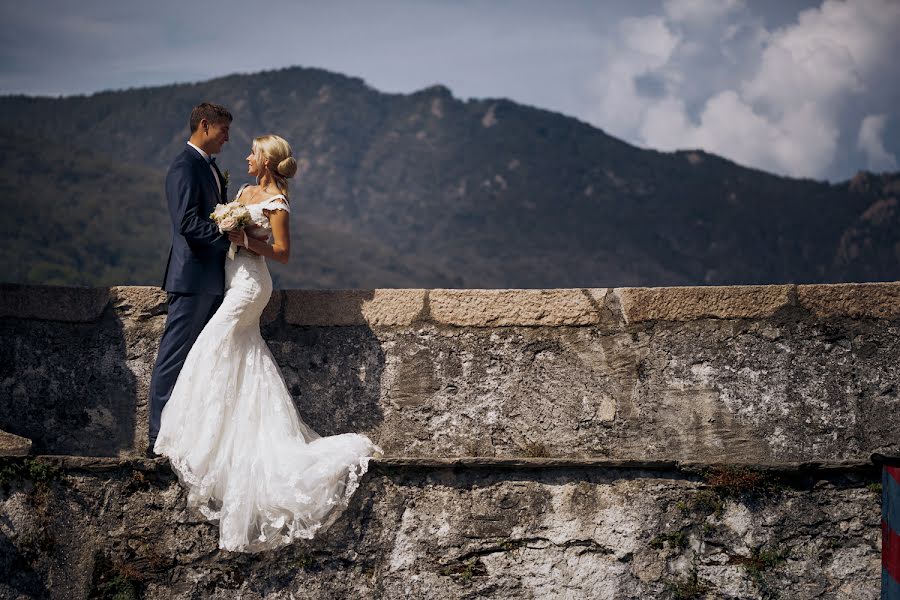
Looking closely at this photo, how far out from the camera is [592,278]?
6731cm

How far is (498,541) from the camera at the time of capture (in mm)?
3914

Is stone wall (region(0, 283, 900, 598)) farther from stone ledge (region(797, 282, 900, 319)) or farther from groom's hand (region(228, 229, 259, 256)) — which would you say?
groom's hand (region(228, 229, 259, 256))

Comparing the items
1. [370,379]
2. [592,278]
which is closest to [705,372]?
[370,379]

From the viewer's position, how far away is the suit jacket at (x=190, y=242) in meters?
4.13

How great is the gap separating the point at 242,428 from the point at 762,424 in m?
2.30

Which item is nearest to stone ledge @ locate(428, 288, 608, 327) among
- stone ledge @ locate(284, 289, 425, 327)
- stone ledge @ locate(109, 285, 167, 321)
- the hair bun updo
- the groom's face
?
stone ledge @ locate(284, 289, 425, 327)

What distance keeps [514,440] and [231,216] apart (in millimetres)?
1629

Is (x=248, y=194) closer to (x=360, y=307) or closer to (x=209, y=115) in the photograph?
(x=209, y=115)

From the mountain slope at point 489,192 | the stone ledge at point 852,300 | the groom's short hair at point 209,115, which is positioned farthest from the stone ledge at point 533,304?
the mountain slope at point 489,192

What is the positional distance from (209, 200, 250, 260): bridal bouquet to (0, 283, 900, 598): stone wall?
1.91 feet

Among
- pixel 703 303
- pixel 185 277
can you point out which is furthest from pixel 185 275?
pixel 703 303

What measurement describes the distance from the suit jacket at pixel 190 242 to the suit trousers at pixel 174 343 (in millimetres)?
56

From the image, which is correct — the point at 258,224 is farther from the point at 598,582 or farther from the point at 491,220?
the point at 491,220

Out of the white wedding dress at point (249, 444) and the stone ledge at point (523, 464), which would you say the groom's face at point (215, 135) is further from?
the stone ledge at point (523, 464)
